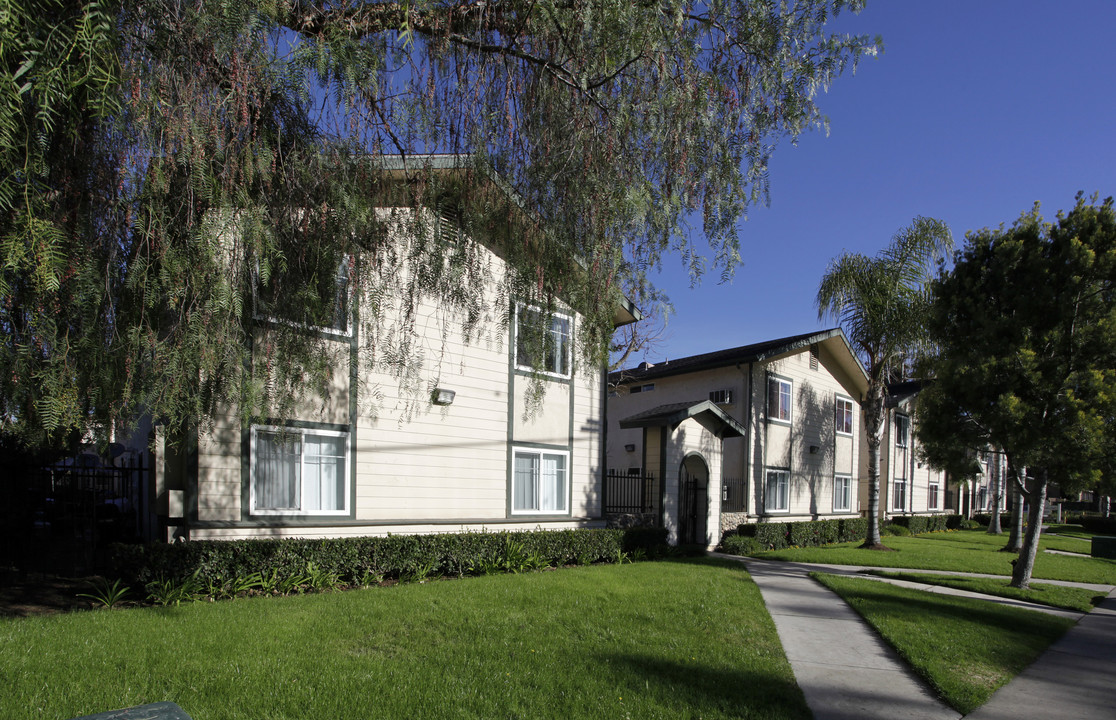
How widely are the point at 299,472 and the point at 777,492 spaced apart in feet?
52.4

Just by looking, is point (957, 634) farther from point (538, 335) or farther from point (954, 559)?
point (954, 559)

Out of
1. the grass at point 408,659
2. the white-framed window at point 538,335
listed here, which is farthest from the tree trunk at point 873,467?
the white-framed window at point 538,335

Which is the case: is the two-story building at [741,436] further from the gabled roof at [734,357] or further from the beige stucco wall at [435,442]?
the beige stucco wall at [435,442]

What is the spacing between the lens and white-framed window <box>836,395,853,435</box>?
1016 inches

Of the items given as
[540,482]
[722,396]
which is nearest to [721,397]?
[722,396]

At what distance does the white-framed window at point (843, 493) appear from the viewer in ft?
83.9

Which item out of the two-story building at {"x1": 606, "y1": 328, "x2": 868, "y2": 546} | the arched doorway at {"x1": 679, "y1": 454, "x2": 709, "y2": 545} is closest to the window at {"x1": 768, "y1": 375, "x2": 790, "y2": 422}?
the two-story building at {"x1": 606, "y1": 328, "x2": 868, "y2": 546}

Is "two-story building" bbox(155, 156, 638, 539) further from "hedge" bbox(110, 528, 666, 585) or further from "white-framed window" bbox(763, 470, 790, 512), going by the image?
"white-framed window" bbox(763, 470, 790, 512)

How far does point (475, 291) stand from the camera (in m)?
7.20

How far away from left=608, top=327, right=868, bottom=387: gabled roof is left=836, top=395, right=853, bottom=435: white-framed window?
1.41m

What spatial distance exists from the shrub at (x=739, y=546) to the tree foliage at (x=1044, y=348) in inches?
240

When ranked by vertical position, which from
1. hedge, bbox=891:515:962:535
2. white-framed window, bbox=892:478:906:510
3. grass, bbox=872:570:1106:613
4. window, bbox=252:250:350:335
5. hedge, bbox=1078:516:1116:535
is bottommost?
hedge, bbox=1078:516:1116:535

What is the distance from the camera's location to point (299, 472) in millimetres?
10906

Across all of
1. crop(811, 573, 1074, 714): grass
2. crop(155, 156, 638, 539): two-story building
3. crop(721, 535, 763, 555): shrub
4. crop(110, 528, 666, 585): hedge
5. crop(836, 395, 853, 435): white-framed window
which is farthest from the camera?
crop(836, 395, 853, 435): white-framed window
